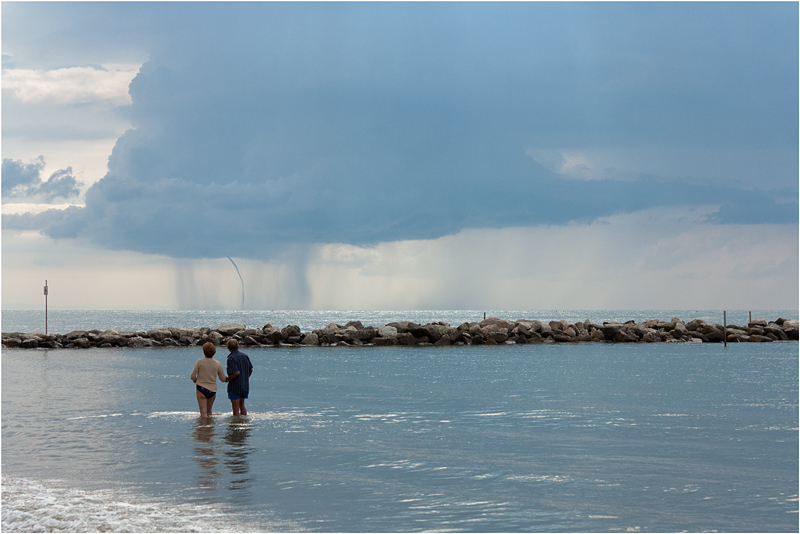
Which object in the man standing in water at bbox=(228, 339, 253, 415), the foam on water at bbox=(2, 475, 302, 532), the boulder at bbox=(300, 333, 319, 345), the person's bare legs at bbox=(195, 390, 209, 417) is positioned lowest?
the boulder at bbox=(300, 333, 319, 345)

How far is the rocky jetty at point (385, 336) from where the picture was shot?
2035 inches

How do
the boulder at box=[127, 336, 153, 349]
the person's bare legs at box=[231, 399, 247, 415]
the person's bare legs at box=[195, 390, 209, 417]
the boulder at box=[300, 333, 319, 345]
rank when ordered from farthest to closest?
1. the boulder at box=[300, 333, 319, 345]
2. the boulder at box=[127, 336, 153, 349]
3. the person's bare legs at box=[231, 399, 247, 415]
4. the person's bare legs at box=[195, 390, 209, 417]

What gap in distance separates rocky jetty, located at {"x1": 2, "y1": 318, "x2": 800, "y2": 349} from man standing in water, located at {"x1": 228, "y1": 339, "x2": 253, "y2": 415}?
34.6 meters

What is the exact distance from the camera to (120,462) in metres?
12.0

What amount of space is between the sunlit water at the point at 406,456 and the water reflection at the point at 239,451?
2.7 inches

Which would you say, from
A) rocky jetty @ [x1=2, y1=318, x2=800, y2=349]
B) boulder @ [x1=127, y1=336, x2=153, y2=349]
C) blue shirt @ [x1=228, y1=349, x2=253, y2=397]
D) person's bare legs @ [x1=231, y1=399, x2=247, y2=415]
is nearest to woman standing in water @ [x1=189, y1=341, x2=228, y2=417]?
blue shirt @ [x1=228, y1=349, x2=253, y2=397]

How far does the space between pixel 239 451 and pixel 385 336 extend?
3997 centimetres

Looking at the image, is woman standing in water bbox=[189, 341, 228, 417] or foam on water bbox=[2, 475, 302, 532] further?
woman standing in water bbox=[189, 341, 228, 417]

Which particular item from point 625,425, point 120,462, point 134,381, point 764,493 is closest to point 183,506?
point 120,462

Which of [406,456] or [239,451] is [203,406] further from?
[406,456]

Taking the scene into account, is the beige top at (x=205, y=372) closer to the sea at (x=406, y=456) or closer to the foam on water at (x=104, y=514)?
the sea at (x=406, y=456)

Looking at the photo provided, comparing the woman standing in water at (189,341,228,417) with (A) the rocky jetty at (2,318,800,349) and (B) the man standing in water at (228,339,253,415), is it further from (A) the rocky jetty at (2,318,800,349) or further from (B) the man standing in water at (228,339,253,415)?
(A) the rocky jetty at (2,318,800,349)

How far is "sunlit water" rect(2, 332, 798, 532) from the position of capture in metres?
8.88

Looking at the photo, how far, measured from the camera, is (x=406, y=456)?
12.7 m
